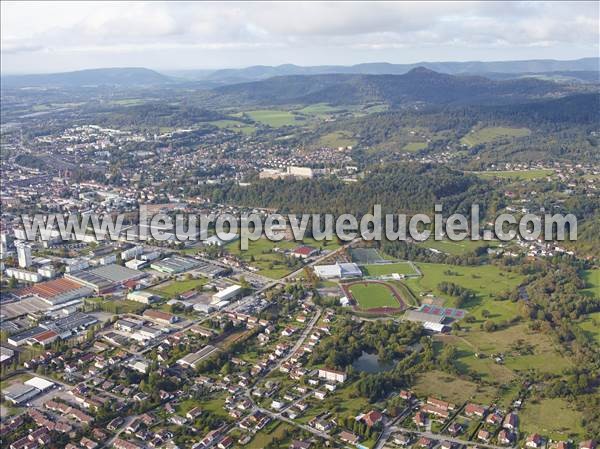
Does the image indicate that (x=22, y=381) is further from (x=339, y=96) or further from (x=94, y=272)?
(x=339, y=96)

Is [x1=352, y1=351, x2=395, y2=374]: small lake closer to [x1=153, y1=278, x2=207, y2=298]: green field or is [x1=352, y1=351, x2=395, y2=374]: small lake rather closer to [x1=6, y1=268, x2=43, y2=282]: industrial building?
[x1=153, y1=278, x2=207, y2=298]: green field

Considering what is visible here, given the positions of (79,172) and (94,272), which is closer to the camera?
(94,272)

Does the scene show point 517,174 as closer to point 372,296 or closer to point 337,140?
point 337,140

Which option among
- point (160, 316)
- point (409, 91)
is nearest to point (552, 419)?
point (160, 316)

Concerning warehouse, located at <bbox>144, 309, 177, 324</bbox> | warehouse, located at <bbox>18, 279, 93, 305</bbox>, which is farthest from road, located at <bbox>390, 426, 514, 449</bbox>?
warehouse, located at <bbox>18, 279, 93, 305</bbox>

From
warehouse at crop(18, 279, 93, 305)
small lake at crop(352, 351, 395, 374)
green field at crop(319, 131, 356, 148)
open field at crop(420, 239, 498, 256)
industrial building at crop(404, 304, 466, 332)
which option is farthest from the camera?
green field at crop(319, 131, 356, 148)

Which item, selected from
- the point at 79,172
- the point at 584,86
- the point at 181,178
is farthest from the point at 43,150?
the point at 584,86
